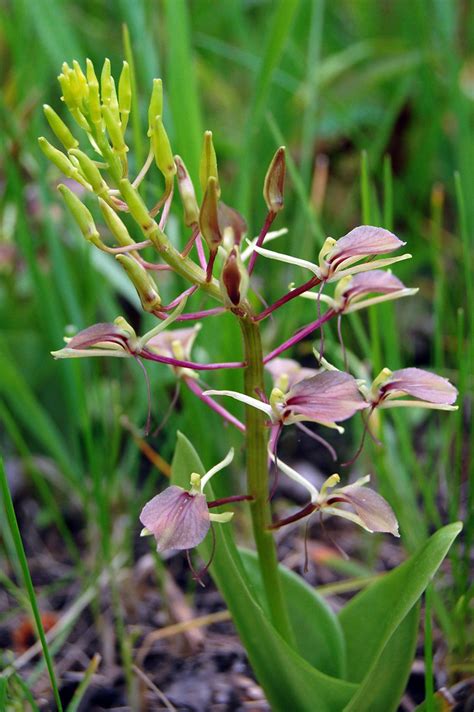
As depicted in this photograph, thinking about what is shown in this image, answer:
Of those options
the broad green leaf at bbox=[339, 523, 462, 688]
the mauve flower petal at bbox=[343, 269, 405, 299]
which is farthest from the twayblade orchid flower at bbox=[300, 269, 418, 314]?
the broad green leaf at bbox=[339, 523, 462, 688]

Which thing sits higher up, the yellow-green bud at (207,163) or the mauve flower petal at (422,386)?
the yellow-green bud at (207,163)

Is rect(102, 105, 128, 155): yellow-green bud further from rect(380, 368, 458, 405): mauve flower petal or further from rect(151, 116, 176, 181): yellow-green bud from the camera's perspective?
rect(380, 368, 458, 405): mauve flower petal

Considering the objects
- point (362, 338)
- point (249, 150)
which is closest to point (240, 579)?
point (362, 338)

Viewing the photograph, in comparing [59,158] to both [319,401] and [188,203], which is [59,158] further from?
[319,401]

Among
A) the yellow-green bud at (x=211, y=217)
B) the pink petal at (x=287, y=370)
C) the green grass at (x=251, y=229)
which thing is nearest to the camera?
the yellow-green bud at (x=211, y=217)

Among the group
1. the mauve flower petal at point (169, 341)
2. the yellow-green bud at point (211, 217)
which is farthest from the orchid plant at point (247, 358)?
the mauve flower petal at point (169, 341)

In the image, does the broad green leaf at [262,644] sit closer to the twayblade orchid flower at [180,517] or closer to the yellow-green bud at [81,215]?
the twayblade orchid flower at [180,517]
